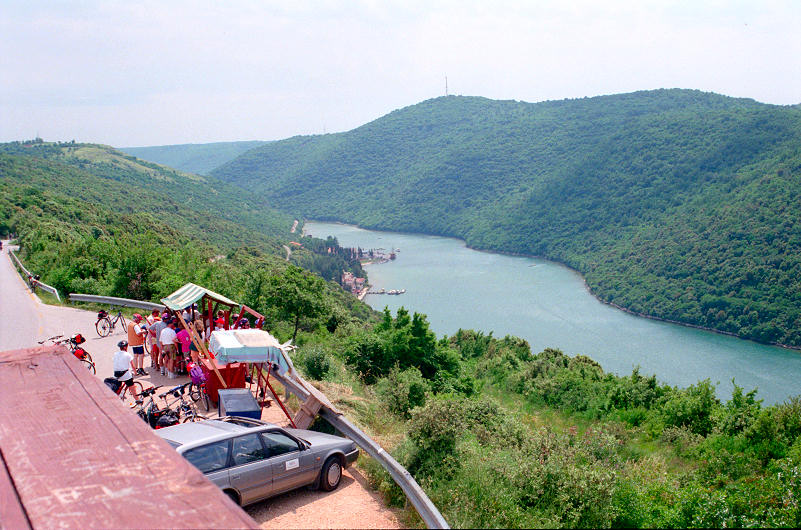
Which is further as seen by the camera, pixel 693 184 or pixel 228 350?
pixel 693 184

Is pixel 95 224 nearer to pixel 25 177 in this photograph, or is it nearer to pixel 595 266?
pixel 25 177

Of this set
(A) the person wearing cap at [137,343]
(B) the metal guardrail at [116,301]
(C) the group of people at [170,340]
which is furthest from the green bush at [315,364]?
(B) the metal guardrail at [116,301]

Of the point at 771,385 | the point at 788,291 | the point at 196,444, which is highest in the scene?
the point at 196,444

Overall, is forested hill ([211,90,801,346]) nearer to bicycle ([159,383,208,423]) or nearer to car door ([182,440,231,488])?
bicycle ([159,383,208,423])

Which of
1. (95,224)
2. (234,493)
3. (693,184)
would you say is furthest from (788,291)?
(234,493)

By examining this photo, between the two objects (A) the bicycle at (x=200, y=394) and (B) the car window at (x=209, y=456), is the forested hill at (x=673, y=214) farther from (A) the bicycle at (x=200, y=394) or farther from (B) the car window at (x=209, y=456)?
(B) the car window at (x=209, y=456)

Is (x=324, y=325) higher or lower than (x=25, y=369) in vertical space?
lower

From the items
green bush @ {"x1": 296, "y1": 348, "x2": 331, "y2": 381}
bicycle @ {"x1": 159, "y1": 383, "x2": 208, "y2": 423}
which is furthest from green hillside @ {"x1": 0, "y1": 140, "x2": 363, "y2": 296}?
bicycle @ {"x1": 159, "y1": 383, "x2": 208, "y2": 423}
